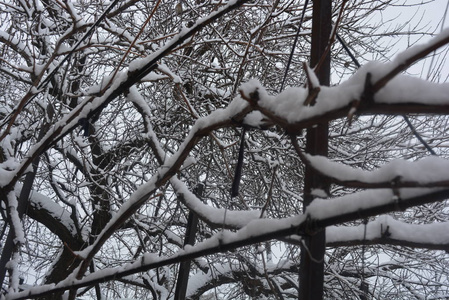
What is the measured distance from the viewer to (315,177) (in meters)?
1.06

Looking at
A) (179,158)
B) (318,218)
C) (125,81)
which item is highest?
(125,81)

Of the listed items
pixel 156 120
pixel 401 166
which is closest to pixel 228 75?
pixel 156 120

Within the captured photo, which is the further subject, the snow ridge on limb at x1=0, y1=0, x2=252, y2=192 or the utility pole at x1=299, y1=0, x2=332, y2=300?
the snow ridge on limb at x1=0, y1=0, x2=252, y2=192

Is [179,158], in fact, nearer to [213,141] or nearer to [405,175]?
[405,175]

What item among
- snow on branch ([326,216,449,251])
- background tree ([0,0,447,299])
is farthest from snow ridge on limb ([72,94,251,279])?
background tree ([0,0,447,299])

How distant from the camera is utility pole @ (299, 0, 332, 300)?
100 cm

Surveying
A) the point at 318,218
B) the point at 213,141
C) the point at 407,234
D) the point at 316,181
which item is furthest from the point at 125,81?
the point at 213,141

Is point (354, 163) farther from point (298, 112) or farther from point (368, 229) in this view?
point (298, 112)

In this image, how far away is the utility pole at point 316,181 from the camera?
100 cm

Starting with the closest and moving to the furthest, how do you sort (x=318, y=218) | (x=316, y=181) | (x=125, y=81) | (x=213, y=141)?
1. (x=318, y=218)
2. (x=316, y=181)
3. (x=125, y=81)
4. (x=213, y=141)

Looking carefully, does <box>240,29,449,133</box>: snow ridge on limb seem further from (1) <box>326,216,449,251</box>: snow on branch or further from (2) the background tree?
(2) the background tree

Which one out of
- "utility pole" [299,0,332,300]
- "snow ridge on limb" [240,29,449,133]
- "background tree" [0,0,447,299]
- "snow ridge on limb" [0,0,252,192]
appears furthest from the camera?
"background tree" [0,0,447,299]

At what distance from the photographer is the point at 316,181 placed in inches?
41.5

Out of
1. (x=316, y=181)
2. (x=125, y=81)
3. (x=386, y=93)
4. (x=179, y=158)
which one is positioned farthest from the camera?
(x=125, y=81)
